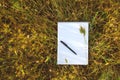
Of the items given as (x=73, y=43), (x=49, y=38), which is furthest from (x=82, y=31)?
(x=49, y=38)

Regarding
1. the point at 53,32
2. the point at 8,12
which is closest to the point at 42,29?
the point at 53,32

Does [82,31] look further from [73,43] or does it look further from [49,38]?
[49,38]

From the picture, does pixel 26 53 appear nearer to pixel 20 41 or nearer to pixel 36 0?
pixel 20 41
